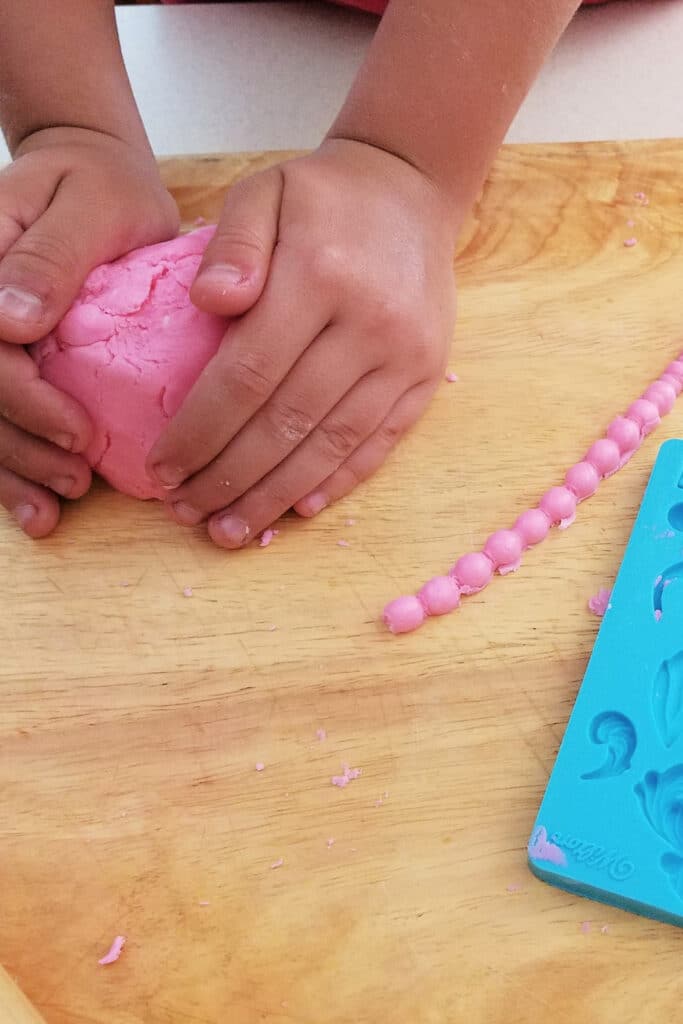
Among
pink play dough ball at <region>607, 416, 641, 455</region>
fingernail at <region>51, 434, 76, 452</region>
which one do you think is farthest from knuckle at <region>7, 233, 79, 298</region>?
pink play dough ball at <region>607, 416, 641, 455</region>

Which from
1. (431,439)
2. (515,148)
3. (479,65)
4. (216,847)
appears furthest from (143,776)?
(515,148)

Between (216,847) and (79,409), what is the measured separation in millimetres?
327

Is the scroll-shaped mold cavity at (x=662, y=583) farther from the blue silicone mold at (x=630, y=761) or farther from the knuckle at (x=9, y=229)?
the knuckle at (x=9, y=229)

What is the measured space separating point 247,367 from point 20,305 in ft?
0.56

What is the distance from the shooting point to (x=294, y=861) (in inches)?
22.8

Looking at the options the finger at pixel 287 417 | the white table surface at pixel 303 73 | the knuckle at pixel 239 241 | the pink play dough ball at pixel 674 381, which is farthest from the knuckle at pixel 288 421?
the white table surface at pixel 303 73

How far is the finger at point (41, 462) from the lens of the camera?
700 millimetres

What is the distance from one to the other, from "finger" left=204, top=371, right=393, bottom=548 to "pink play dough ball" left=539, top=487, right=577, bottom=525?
0.49 feet

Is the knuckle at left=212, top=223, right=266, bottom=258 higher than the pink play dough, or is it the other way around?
the knuckle at left=212, top=223, right=266, bottom=258

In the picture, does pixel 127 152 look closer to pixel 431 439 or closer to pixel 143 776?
pixel 431 439

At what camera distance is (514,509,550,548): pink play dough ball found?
0.70 meters

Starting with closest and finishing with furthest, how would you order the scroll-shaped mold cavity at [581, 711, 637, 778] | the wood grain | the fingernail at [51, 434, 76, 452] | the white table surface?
the wood grain → the scroll-shaped mold cavity at [581, 711, 637, 778] → the fingernail at [51, 434, 76, 452] → the white table surface

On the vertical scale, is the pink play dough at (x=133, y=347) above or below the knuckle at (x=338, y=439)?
above

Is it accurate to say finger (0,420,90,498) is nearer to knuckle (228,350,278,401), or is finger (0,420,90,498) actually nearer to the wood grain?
knuckle (228,350,278,401)
